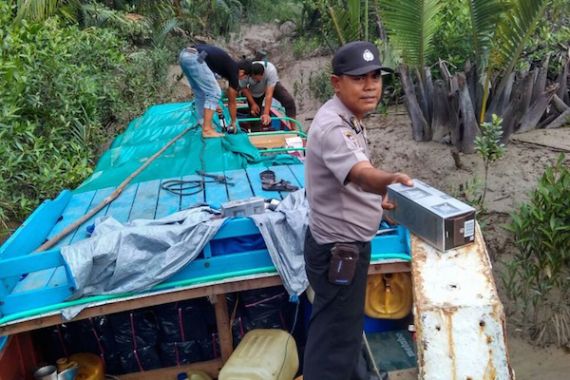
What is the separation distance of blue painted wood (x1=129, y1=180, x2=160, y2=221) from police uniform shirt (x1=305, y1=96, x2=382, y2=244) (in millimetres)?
1717

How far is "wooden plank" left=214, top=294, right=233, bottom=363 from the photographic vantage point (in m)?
3.36

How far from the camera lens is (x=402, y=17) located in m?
5.39

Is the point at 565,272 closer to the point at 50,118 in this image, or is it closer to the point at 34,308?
the point at 34,308

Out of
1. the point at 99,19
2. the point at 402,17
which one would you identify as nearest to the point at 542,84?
the point at 402,17

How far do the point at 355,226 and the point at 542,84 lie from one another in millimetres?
4790

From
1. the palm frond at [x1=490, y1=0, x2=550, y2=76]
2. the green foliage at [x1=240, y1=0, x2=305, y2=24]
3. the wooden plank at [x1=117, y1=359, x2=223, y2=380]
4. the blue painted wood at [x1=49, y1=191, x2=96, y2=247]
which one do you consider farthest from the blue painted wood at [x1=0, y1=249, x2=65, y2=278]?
the green foliage at [x1=240, y1=0, x2=305, y2=24]

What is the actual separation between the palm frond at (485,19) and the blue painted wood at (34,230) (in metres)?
4.19

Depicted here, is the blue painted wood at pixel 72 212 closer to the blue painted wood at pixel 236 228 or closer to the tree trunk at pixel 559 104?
the blue painted wood at pixel 236 228

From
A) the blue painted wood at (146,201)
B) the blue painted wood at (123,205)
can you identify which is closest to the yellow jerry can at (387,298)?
the blue painted wood at (146,201)

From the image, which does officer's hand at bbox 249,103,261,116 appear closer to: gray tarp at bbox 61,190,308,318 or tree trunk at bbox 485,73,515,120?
tree trunk at bbox 485,73,515,120

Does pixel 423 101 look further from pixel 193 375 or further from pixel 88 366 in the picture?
pixel 88 366

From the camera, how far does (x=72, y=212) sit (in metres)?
3.93

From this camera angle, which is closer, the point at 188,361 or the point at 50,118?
the point at 188,361

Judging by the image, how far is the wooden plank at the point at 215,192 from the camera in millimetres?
3857
